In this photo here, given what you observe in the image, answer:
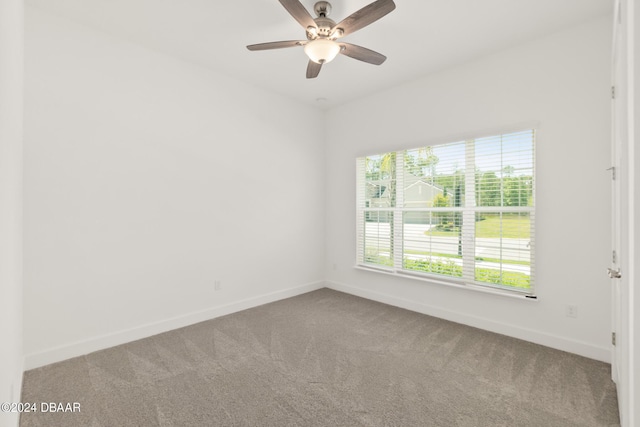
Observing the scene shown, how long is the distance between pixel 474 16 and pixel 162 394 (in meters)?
3.87

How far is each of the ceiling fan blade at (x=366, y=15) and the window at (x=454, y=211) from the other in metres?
1.89

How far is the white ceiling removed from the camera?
8.06 feet

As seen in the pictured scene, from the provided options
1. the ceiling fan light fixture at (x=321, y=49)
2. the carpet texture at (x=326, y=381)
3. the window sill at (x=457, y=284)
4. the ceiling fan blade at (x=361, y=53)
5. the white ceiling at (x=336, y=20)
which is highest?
the white ceiling at (x=336, y=20)

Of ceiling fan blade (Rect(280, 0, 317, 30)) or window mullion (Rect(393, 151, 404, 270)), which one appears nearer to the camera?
ceiling fan blade (Rect(280, 0, 317, 30))

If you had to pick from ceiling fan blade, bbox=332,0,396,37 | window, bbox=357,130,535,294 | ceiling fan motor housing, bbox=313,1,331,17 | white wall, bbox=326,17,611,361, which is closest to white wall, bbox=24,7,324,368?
window, bbox=357,130,535,294

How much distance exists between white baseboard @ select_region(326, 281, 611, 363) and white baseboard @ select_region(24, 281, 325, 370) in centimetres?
141

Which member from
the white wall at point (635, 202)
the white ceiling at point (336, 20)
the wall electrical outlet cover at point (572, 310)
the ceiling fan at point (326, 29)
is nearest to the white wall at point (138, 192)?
the white ceiling at point (336, 20)

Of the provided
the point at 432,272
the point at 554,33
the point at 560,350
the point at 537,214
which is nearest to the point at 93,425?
the point at 432,272

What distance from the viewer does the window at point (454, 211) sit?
307cm

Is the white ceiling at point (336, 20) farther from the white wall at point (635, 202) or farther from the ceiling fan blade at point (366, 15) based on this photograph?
the white wall at point (635, 202)

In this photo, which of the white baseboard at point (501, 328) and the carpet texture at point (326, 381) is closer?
the carpet texture at point (326, 381)

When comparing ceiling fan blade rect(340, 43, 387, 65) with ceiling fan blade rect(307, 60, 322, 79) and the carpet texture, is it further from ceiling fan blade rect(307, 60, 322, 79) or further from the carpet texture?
the carpet texture

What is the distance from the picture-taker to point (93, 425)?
1.84 m

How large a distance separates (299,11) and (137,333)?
3.23 metres
